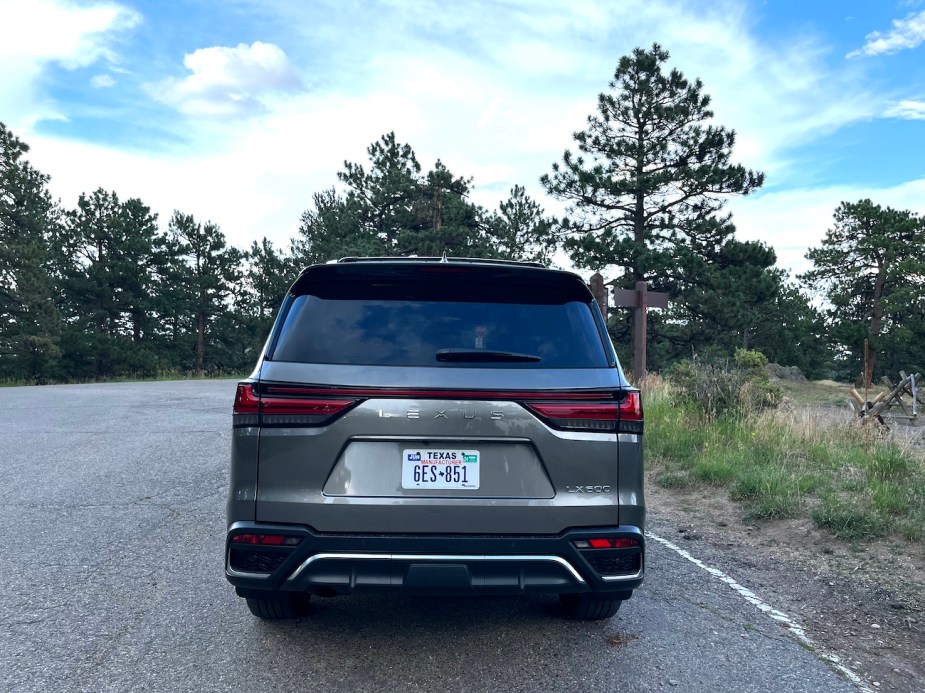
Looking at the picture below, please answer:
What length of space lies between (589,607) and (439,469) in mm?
1282

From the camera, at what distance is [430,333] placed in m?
2.99

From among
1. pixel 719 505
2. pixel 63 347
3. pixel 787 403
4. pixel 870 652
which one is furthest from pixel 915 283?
pixel 63 347

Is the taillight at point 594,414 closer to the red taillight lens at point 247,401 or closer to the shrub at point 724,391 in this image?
the red taillight lens at point 247,401

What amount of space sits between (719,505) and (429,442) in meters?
4.27

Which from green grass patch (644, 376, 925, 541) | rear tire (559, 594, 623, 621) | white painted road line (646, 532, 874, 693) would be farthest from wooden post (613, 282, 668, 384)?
rear tire (559, 594, 623, 621)

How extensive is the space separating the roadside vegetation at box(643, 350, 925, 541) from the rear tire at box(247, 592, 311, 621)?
12.9 feet

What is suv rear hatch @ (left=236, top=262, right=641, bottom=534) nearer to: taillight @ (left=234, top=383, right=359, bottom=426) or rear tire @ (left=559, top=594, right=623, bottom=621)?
taillight @ (left=234, top=383, right=359, bottom=426)

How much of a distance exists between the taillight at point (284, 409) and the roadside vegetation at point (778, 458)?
4.14 meters

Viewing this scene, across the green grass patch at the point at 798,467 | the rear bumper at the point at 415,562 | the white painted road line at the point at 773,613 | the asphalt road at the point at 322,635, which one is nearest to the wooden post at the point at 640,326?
the green grass patch at the point at 798,467

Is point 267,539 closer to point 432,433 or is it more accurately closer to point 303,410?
point 303,410

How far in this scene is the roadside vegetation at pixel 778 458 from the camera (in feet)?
17.2

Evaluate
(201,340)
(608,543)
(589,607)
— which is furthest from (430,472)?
(201,340)

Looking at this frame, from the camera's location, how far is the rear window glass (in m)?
2.91

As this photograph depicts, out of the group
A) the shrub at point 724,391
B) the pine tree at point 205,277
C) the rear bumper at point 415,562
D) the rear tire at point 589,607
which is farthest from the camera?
the pine tree at point 205,277
